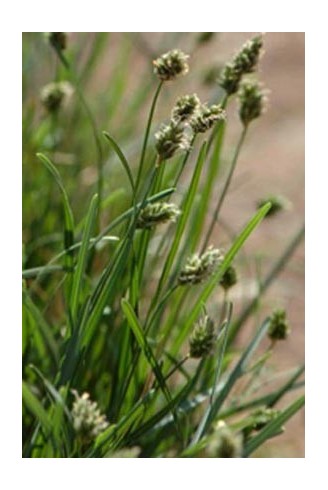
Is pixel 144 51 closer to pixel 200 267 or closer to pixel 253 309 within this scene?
pixel 253 309

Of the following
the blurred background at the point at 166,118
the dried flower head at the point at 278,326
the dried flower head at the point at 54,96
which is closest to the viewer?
the dried flower head at the point at 278,326

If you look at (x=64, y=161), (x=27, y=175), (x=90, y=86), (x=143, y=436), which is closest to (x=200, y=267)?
(x=143, y=436)

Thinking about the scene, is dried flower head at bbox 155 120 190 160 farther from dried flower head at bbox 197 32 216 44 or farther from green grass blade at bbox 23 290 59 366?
dried flower head at bbox 197 32 216 44

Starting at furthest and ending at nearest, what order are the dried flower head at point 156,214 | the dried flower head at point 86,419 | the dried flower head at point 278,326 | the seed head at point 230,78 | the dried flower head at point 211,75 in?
1. the dried flower head at point 211,75
2. the dried flower head at point 278,326
3. the seed head at point 230,78
4. the dried flower head at point 156,214
5. the dried flower head at point 86,419

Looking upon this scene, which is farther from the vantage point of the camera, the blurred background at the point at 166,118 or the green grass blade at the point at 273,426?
the blurred background at the point at 166,118

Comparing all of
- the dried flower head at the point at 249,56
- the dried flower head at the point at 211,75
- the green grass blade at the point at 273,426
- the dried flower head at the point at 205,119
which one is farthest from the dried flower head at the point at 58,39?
the dried flower head at the point at 211,75

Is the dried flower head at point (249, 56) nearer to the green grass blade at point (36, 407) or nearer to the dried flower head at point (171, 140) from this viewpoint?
the dried flower head at point (171, 140)

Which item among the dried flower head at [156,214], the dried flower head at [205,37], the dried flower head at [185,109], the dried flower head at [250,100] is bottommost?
the dried flower head at [156,214]

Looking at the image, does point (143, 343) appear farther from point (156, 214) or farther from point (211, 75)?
point (211, 75)
